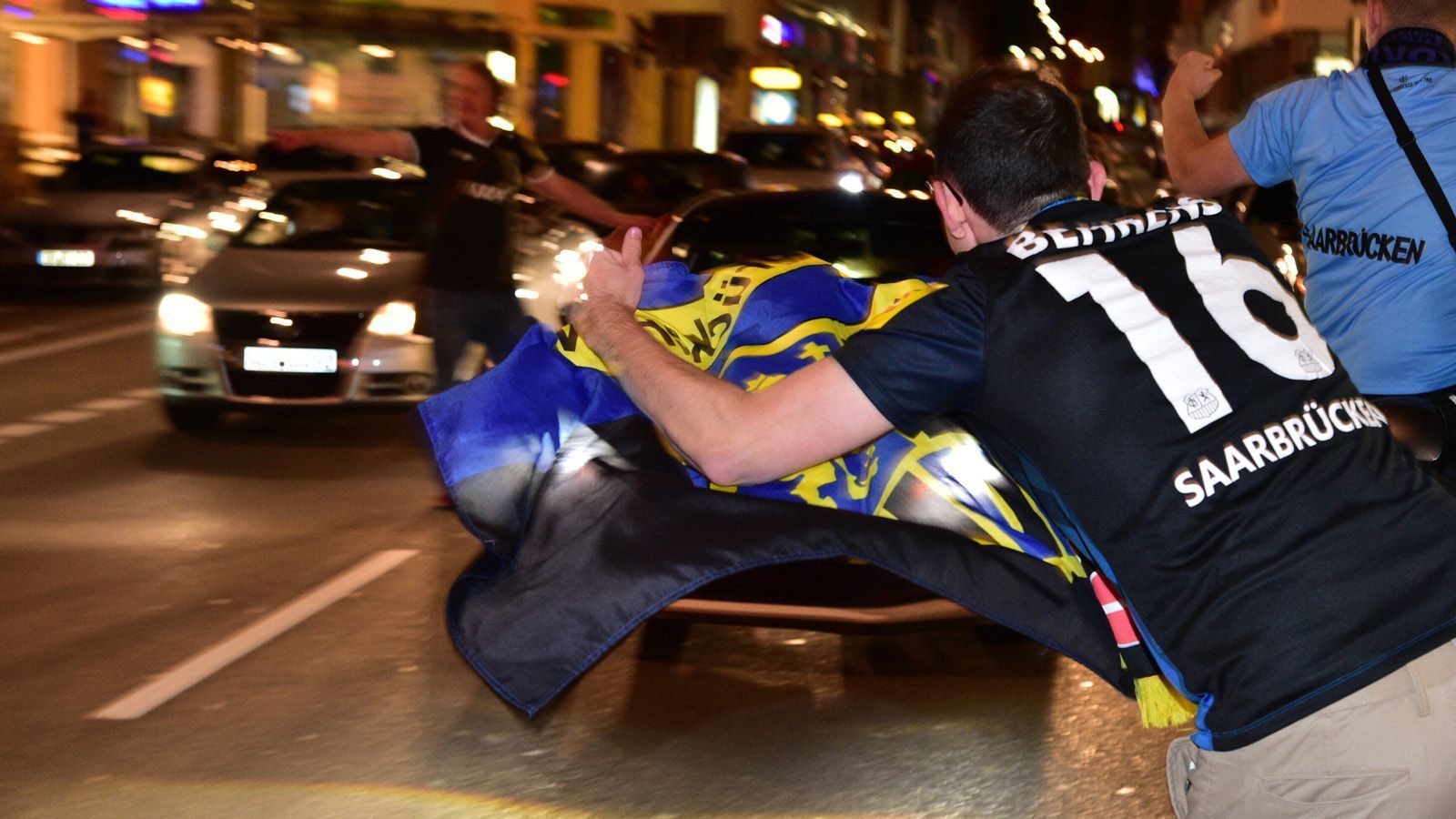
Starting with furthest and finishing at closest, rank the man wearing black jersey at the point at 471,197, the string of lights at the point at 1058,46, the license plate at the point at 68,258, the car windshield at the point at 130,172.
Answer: the string of lights at the point at 1058,46
the car windshield at the point at 130,172
the license plate at the point at 68,258
the man wearing black jersey at the point at 471,197

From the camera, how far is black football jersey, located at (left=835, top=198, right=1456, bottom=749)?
2.20 metres

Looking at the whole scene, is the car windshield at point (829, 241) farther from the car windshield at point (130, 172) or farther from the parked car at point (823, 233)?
the car windshield at point (130, 172)

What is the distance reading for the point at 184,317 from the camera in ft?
35.0

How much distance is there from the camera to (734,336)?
11.4 ft

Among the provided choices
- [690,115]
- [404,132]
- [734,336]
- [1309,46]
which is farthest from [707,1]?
[734,336]

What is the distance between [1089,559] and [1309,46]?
72.5 meters

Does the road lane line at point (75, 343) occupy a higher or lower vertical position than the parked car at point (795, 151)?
lower

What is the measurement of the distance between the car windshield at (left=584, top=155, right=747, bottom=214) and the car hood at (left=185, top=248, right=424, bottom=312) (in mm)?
9650

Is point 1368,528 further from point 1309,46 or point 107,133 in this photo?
point 1309,46

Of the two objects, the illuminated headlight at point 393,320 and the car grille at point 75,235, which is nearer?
the illuminated headlight at point 393,320

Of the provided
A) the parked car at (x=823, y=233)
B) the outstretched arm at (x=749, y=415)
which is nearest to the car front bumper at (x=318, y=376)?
the parked car at (x=823, y=233)

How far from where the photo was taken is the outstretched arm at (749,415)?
7.92ft

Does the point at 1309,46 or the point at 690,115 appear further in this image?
the point at 1309,46

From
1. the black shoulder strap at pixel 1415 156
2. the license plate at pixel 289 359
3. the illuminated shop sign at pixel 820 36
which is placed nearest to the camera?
the black shoulder strap at pixel 1415 156
